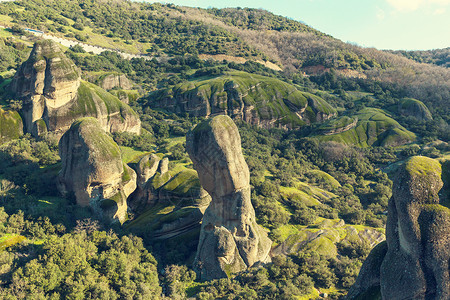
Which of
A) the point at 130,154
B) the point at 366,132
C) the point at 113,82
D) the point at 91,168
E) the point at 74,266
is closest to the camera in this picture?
the point at 74,266

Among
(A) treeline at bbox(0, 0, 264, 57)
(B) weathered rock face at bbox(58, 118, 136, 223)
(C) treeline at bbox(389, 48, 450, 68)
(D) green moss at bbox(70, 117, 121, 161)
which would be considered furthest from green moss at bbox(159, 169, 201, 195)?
(C) treeline at bbox(389, 48, 450, 68)

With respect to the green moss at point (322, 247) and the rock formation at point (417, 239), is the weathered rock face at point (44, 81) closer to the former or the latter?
the green moss at point (322, 247)

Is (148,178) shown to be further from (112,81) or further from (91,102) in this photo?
(112,81)

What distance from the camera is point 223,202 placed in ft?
88.4

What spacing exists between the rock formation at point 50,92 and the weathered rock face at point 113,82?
22059 millimetres

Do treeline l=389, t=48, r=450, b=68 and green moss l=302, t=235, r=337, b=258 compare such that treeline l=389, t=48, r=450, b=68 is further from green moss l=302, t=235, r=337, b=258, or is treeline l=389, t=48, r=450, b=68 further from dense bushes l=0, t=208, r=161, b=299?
dense bushes l=0, t=208, r=161, b=299

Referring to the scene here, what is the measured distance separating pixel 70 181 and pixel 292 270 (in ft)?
80.5

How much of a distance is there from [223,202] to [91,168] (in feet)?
48.4

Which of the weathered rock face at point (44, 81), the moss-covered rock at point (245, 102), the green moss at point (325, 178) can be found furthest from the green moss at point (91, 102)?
the green moss at point (325, 178)

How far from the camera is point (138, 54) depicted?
111875 millimetres

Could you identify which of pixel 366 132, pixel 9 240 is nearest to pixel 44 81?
pixel 9 240

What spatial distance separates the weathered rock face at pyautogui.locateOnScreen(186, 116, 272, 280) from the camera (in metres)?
25.8

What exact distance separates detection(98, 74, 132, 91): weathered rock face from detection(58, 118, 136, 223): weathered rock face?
38.1m

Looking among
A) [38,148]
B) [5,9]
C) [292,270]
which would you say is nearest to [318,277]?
[292,270]
